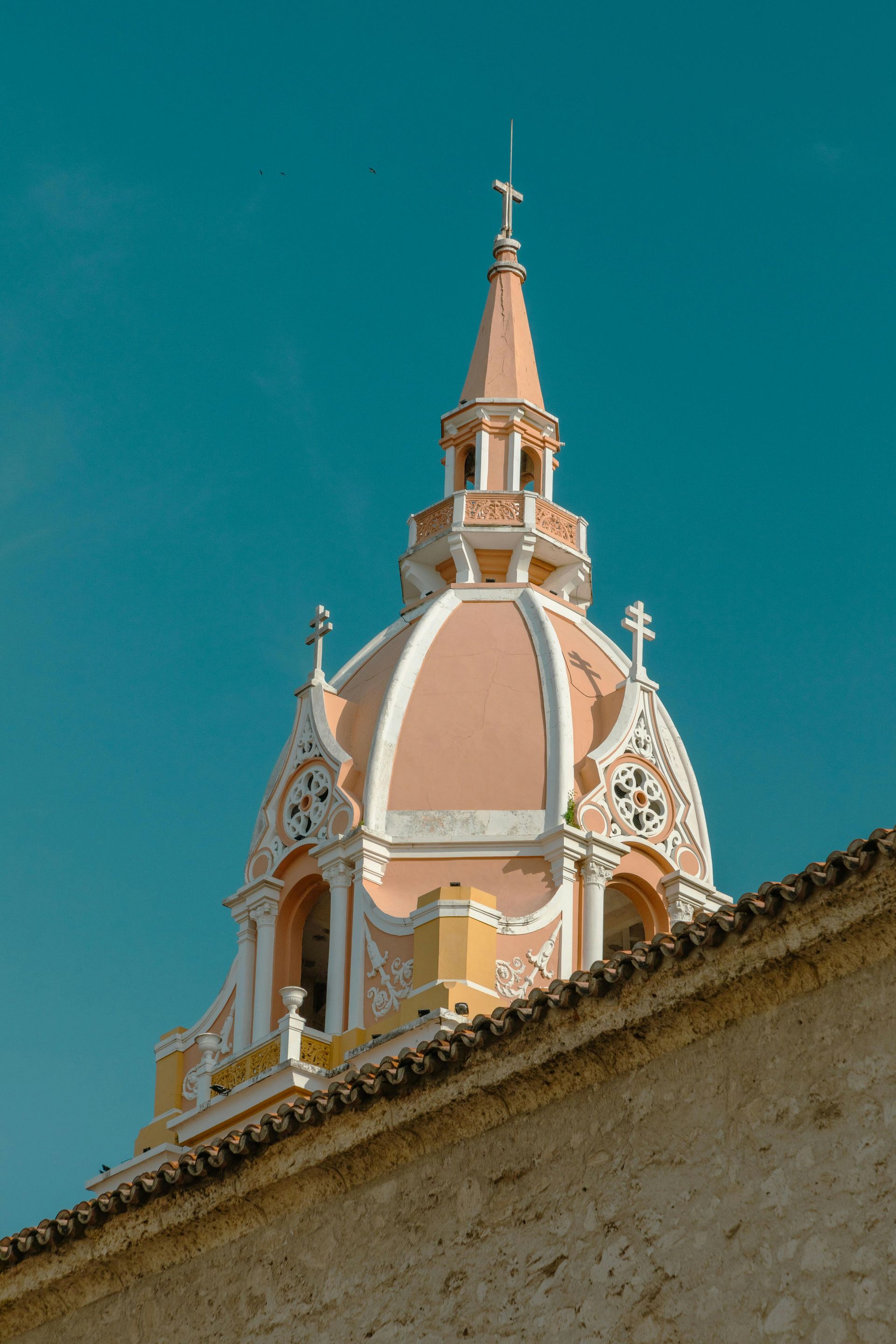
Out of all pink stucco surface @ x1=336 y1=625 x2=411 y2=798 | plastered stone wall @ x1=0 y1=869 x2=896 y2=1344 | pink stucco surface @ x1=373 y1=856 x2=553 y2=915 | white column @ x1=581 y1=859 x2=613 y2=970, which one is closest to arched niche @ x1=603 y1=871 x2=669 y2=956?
white column @ x1=581 y1=859 x2=613 y2=970

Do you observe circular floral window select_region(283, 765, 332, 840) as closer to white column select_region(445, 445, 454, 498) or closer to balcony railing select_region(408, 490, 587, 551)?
balcony railing select_region(408, 490, 587, 551)

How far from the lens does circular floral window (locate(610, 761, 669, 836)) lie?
25.2 m

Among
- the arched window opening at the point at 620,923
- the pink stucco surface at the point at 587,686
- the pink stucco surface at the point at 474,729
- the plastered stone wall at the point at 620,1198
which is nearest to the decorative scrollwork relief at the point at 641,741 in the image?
the pink stucco surface at the point at 587,686

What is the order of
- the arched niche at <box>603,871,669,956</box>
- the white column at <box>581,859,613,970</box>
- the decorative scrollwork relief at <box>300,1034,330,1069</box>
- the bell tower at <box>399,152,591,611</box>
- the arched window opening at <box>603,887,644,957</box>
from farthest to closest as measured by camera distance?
the bell tower at <box>399,152,591,611</box> → the arched window opening at <box>603,887,644,957</box> → the arched niche at <box>603,871,669,956</box> → the white column at <box>581,859,613,970</box> → the decorative scrollwork relief at <box>300,1034,330,1069</box>

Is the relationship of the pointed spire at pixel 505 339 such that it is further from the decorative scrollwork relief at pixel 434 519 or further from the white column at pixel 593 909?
the white column at pixel 593 909

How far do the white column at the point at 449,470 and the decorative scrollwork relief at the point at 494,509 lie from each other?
31.5 inches

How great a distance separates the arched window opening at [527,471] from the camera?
29953mm

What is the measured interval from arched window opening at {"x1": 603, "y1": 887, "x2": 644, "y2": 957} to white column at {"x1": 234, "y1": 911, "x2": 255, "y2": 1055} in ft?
12.6

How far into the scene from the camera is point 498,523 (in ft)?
92.9

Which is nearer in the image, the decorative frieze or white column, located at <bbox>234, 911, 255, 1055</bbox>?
the decorative frieze

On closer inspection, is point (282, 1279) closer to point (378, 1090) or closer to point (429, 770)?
point (378, 1090)

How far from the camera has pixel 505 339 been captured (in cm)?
3108

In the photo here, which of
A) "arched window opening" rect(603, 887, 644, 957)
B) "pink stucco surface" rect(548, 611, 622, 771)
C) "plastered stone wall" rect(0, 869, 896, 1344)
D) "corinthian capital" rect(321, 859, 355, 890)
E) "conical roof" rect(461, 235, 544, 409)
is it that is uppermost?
"conical roof" rect(461, 235, 544, 409)

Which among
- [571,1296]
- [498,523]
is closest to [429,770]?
[498,523]
